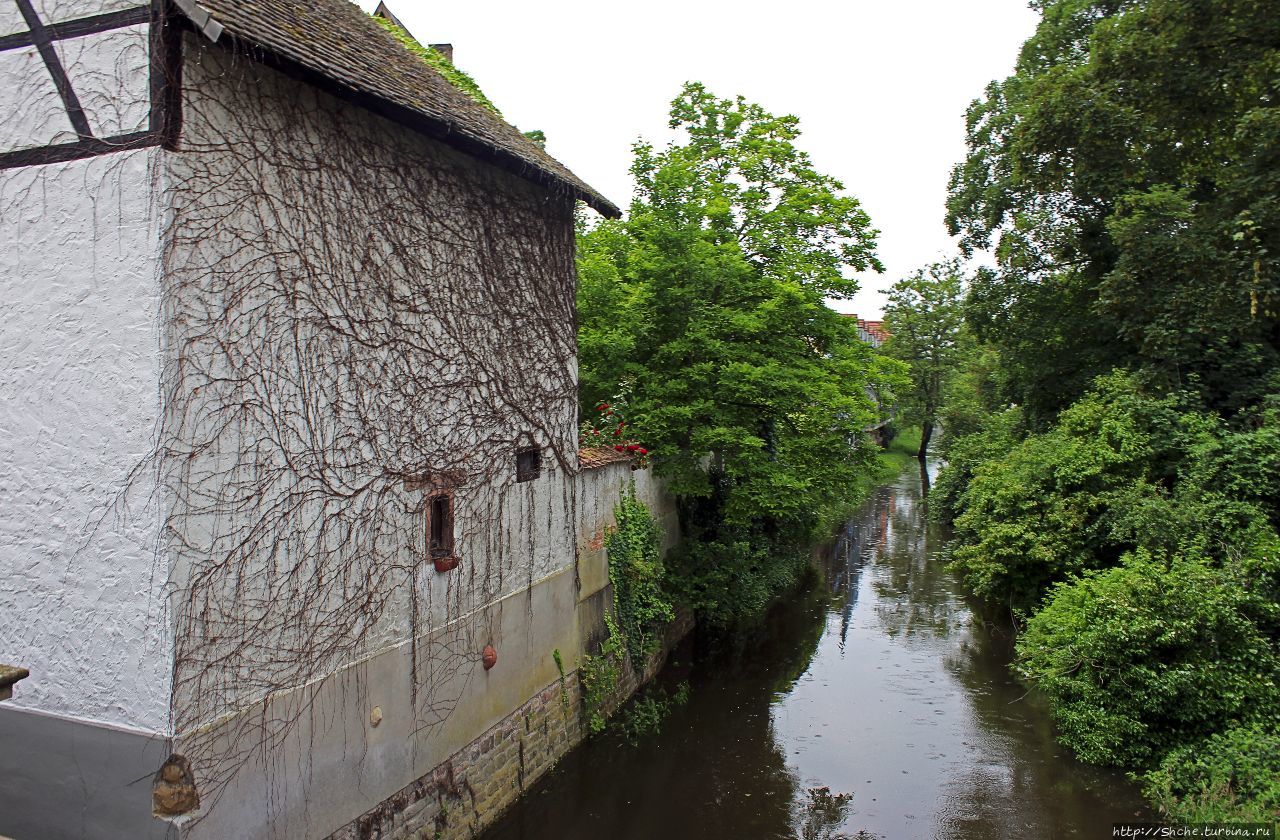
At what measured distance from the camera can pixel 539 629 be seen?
9.18m

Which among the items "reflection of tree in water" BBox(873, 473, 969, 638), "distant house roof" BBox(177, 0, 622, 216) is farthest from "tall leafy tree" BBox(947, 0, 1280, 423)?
"distant house roof" BBox(177, 0, 622, 216)

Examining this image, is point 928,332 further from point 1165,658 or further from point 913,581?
point 1165,658

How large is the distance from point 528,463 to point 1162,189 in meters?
10.8

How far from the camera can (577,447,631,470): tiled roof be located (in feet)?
33.8

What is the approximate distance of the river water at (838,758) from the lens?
344 inches

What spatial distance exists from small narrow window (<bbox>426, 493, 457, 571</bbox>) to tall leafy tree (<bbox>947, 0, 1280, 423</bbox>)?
1112 cm

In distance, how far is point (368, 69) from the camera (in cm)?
645

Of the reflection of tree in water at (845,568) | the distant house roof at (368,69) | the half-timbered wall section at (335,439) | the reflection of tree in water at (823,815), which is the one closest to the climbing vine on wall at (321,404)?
the half-timbered wall section at (335,439)

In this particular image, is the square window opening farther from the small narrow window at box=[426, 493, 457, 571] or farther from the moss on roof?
the moss on roof

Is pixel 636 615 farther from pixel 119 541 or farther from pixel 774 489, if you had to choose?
pixel 119 541

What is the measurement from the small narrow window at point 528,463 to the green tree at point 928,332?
34685 mm

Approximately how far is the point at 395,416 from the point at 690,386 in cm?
662

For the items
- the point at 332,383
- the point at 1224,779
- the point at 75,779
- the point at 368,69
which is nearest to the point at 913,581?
the point at 1224,779

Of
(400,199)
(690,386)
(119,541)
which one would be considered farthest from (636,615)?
(119,541)
